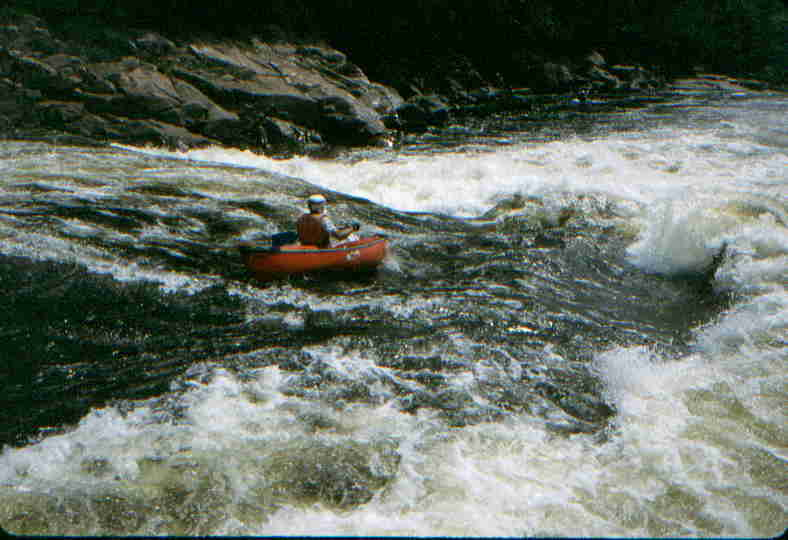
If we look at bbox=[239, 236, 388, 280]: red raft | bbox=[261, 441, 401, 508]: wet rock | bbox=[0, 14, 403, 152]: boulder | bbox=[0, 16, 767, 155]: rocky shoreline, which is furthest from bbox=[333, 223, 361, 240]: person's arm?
bbox=[0, 14, 403, 152]: boulder

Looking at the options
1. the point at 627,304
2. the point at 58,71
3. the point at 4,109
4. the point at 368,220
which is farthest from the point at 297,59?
the point at 627,304

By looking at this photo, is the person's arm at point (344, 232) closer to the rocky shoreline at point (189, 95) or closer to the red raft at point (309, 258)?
the red raft at point (309, 258)

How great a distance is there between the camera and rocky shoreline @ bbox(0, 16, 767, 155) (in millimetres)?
13086

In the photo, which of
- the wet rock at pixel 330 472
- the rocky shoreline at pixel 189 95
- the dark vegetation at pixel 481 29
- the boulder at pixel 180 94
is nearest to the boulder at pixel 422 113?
the rocky shoreline at pixel 189 95

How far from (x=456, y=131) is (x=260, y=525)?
14407mm

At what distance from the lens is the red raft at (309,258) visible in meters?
6.73

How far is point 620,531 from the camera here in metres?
3.52

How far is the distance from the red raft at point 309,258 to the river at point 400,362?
0.59 ft

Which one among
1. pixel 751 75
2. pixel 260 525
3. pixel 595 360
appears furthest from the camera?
pixel 751 75

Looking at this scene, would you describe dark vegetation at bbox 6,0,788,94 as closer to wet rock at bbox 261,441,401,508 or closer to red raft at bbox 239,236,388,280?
red raft at bbox 239,236,388,280

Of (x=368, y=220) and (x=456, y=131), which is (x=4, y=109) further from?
(x=456, y=131)

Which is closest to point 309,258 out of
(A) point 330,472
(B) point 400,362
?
(B) point 400,362

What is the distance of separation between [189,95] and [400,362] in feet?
35.7

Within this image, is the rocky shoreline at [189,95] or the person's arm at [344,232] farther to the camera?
the rocky shoreline at [189,95]
